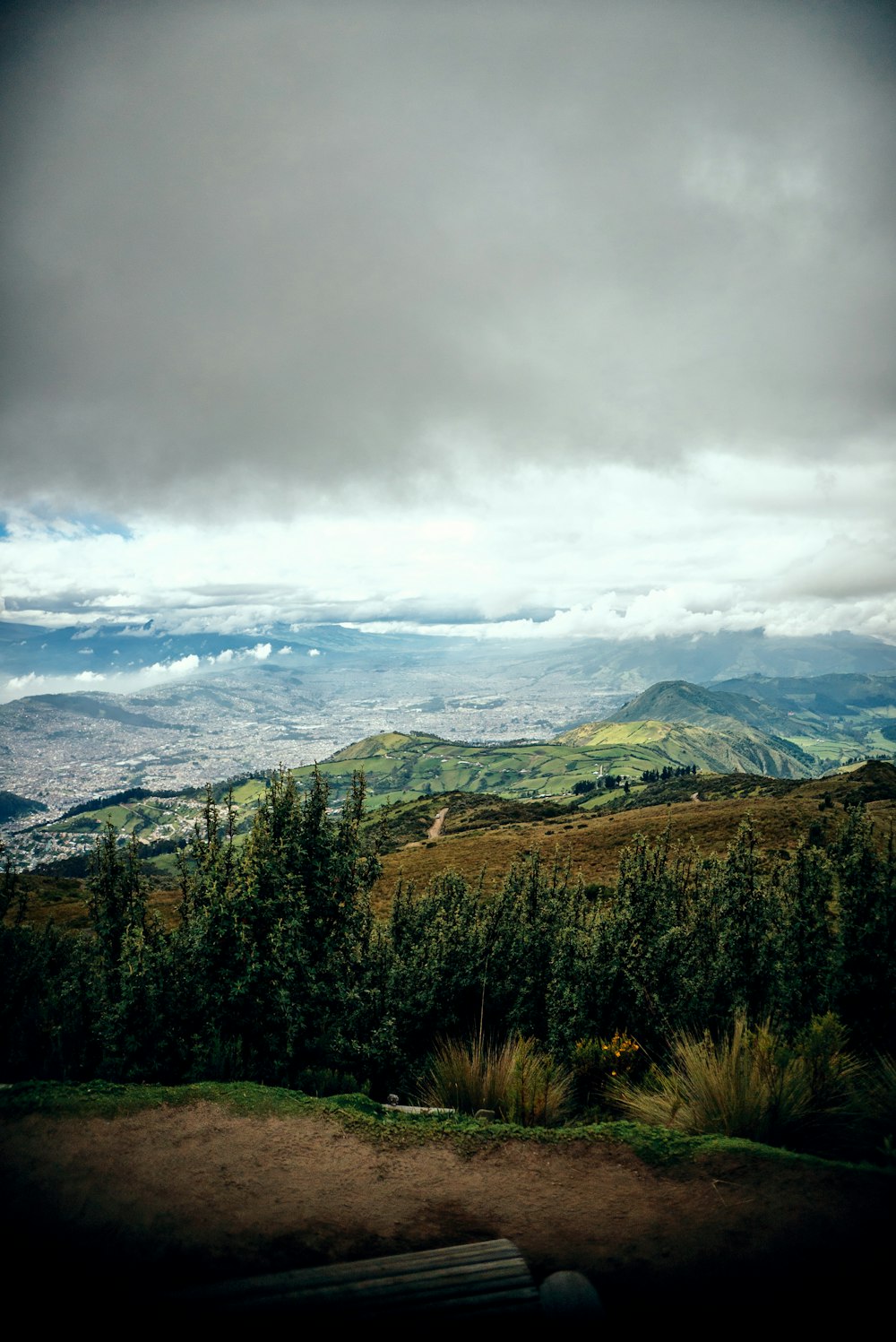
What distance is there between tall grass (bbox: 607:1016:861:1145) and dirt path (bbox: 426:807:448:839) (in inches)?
Answer: 3942

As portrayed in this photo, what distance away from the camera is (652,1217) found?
562cm

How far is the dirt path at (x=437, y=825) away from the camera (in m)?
115

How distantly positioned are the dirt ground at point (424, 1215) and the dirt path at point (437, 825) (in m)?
101

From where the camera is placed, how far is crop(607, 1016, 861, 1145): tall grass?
23.2ft

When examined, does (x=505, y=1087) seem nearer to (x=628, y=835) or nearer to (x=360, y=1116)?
(x=360, y=1116)

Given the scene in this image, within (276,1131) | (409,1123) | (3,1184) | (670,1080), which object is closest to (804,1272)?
(670,1080)

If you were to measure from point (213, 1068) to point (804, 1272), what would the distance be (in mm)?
8541

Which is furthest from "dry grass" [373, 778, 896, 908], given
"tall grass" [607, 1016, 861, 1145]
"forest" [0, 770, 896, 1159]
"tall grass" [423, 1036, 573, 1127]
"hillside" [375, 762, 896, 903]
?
"tall grass" [607, 1016, 861, 1145]

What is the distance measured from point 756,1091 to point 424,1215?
4470mm

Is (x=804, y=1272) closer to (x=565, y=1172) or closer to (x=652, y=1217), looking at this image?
(x=652, y=1217)

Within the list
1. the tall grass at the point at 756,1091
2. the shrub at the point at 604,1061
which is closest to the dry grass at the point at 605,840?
the shrub at the point at 604,1061

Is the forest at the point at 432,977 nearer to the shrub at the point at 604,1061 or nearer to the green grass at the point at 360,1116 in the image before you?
the shrub at the point at 604,1061

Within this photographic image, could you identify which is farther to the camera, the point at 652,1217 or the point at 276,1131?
the point at 276,1131

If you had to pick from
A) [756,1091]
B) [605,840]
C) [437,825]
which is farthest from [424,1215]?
[437,825]
